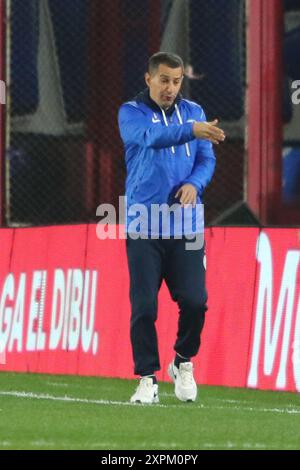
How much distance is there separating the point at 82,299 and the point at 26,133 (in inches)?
156

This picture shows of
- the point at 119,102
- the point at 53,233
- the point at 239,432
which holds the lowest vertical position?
the point at 239,432

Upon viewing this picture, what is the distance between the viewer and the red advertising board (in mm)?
12727

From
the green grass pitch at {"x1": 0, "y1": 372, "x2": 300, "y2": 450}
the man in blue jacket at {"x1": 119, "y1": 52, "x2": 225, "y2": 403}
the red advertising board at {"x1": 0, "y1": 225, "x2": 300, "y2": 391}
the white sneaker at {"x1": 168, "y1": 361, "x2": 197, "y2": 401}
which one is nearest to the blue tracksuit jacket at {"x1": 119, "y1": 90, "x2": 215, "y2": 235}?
the man in blue jacket at {"x1": 119, "y1": 52, "x2": 225, "y2": 403}

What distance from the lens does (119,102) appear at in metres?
17.7

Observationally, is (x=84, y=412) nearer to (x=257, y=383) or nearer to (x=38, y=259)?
(x=257, y=383)

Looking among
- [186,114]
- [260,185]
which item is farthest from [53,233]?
[186,114]

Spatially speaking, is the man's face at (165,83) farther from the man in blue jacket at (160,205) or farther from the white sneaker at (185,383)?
the white sneaker at (185,383)

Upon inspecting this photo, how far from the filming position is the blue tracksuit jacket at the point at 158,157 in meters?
11.0

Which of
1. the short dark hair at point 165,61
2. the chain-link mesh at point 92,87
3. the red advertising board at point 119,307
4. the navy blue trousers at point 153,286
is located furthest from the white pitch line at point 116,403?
the chain-link mesh at point 92,87

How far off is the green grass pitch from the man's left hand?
1.19 m

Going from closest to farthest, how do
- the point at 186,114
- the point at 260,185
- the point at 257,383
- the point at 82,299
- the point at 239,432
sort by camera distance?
the point at 239,432, the point at 186,114, the point at 257,383, the point at 82,299, the point at 260,185

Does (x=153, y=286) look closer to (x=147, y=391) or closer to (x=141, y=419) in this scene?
(x=147, y=391)

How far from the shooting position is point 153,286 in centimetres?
1112

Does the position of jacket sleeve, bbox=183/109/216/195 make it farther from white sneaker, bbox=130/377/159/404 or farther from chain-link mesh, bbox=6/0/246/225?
chain-link mesh, bbox=6/0/246/225
